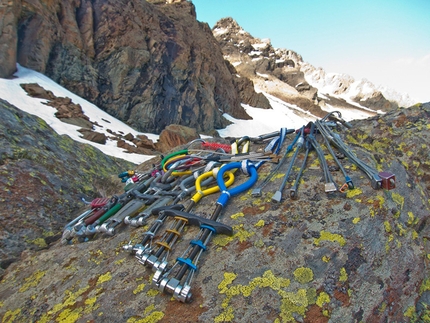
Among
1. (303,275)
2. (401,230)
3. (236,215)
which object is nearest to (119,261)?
(236,215)

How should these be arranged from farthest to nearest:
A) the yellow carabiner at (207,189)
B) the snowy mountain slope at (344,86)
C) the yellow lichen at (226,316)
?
1. the snowy mountain slope at (344,86)
2. the yellow carabiner at (207,189)
3. the yellow lichen at (226,316)

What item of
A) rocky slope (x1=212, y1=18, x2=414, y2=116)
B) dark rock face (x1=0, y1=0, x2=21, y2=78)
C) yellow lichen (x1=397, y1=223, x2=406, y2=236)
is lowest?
dark rock face (x1=0, y1=0, x2=21, y2=78)

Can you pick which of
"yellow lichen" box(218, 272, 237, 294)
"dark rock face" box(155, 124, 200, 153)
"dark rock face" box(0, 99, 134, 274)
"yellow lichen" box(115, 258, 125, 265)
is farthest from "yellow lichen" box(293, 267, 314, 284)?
"dark rock face" box(155, 124, 200, 153)

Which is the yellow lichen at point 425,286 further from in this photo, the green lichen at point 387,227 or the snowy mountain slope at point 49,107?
the snowy mountain slope at point 49,107

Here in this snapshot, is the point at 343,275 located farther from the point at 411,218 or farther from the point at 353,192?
the point at 411,218

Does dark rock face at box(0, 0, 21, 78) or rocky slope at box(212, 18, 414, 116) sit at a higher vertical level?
rocky slope at box(212, 18, 414, 116)

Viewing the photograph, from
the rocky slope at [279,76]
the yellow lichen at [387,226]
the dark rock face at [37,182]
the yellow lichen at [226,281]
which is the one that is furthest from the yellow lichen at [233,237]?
the rocky slope at [279,76]

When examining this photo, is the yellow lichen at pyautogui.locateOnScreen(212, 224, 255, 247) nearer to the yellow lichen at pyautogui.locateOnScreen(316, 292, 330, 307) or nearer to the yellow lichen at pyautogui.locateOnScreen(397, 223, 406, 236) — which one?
the yellow lichen at pyautogui.locateOnScreen(316, 292, 330, 307)
